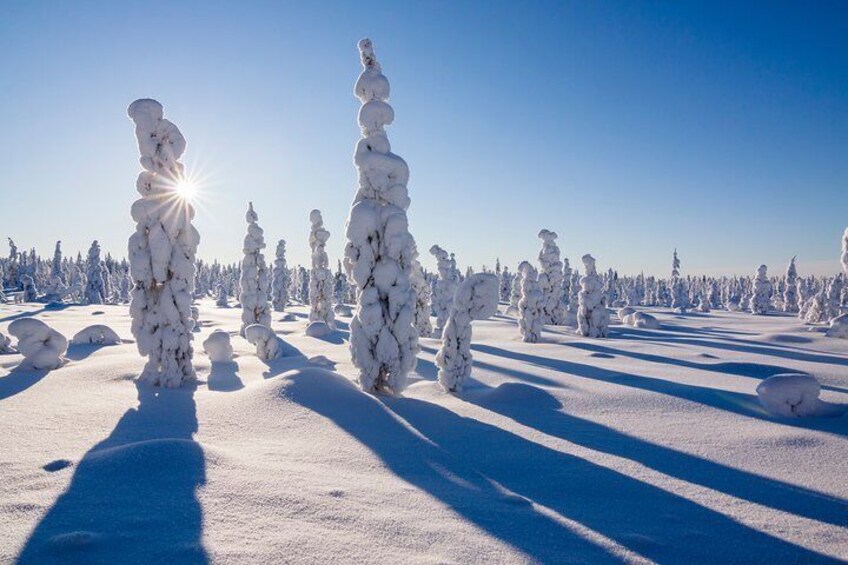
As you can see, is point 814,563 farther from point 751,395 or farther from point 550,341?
point 550,341

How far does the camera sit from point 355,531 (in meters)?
3.94

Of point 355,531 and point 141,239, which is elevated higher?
point 141,239

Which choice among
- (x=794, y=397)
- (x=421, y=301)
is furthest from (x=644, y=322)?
(x=794, y=397)

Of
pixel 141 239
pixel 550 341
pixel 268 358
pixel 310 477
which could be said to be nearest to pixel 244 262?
pixel 268 358

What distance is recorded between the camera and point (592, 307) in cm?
2730

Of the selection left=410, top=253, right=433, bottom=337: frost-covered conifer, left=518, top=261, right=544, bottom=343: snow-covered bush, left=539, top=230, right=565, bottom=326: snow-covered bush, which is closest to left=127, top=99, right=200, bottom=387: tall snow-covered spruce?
left=410, top=253, right=433, bottom=337: frost-covered conifer

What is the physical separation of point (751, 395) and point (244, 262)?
984 inches

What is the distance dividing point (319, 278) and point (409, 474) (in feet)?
91.5

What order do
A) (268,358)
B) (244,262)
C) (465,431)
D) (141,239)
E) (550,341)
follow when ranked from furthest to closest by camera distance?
(244,262) < (550,341) < (268,358) < (141,239) < (465,431)

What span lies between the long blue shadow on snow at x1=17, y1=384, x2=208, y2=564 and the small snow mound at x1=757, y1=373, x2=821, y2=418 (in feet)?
33.7

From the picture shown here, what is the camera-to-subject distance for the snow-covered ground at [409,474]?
3787mm

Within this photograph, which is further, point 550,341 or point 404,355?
point 550,341

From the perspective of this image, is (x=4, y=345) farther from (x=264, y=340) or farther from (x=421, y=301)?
(x=421, y=301)

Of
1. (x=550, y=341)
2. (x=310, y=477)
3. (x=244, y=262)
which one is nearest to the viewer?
(x=310, y=477)
